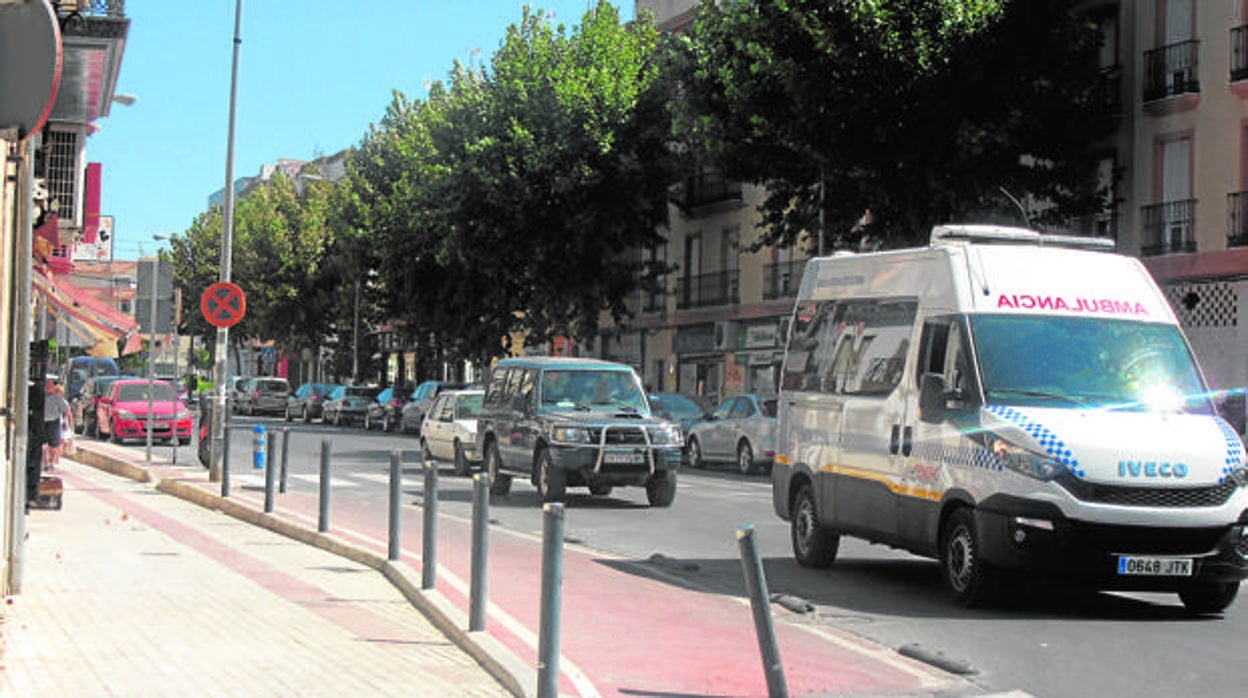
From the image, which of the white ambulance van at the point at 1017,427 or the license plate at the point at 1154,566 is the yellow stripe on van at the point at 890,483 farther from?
the license plate at the point at 1154,566

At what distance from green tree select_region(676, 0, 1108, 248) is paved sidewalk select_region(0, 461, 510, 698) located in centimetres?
1621

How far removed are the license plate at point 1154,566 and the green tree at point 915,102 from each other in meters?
17.3

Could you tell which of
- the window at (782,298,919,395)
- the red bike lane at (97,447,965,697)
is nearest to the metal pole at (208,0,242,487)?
the red bike lane at (97,447,965,697)

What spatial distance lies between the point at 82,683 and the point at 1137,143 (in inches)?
1051

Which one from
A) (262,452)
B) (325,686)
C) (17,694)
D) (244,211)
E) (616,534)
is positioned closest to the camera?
(17,694)

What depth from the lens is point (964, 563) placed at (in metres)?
10.3

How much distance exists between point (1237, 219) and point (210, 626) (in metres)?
23.4

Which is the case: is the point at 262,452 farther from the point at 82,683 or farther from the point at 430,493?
the point at 82,683

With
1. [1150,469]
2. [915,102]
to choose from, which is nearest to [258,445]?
[915,102]

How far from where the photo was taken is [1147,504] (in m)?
9.62

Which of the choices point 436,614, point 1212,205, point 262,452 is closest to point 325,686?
point 436,614

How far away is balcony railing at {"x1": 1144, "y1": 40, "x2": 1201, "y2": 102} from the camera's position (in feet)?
91.9

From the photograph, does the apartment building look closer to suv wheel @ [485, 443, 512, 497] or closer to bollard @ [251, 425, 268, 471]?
suv wheel @ [485, 443, 512, 497]

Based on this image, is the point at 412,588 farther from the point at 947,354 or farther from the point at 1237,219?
the point at 1237,219
